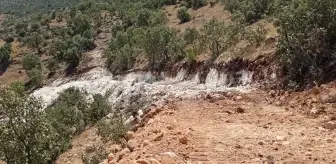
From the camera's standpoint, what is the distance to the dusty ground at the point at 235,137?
14.3 metres

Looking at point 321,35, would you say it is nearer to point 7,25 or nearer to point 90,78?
point 90,78

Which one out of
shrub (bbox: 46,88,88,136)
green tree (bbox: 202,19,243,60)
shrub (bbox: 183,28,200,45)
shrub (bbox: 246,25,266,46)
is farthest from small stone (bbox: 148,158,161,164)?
shrub (bbox: 183,28,200,45)

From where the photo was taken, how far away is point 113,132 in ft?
74.4

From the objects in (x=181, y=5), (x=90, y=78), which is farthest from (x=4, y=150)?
(x=181, y=5)

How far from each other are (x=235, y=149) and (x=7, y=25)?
120m

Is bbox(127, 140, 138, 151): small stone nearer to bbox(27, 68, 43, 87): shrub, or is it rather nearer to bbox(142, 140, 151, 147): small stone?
bbox(142, 140, 151, 147): small stone

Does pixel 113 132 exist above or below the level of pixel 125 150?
below

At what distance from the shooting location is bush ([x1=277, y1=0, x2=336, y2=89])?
23.5 meters

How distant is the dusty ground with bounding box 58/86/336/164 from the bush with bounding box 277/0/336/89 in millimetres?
3066

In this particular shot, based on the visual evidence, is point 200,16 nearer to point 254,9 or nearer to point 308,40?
point 254,9

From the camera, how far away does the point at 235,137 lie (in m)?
16.6

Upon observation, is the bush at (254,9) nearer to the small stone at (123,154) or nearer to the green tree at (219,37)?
the green tree at (219,37)

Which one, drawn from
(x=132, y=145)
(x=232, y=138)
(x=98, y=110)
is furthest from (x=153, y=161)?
(x=98, y=110)

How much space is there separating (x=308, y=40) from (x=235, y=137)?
9.88 meters
